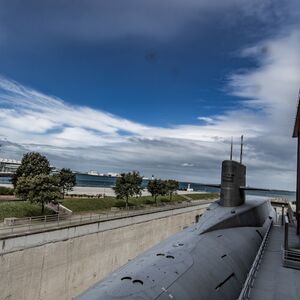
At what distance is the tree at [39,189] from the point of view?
2961 cm

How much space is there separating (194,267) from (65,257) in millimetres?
A: 15214

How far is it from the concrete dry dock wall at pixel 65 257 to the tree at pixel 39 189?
492 cm

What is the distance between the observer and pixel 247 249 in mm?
18156

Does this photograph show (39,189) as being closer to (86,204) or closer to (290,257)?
(86,204)

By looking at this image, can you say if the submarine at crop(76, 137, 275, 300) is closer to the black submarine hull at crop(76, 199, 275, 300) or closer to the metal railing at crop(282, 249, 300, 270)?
the black submarine hull at crop(76, 199, 275, 300)

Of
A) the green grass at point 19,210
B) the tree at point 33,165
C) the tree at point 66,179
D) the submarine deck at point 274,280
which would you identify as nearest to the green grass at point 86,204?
the tree at point 33,165

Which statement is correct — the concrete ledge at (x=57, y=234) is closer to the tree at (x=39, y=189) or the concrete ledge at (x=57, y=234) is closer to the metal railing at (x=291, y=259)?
the tree at (x=39, y=189)

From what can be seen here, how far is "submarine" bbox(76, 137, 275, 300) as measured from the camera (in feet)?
30.0

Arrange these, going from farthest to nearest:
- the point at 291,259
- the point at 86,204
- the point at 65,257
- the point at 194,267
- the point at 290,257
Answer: the point at 86,204 → the point at 65,257 → the point at 290,257 → the point at 291,259 → the point at 194,267

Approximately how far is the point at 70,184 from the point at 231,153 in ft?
103

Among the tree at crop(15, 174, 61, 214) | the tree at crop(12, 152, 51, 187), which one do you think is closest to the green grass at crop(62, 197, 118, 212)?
the tree at crop(12, 152, 51, 187)

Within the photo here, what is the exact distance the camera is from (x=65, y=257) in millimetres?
24406

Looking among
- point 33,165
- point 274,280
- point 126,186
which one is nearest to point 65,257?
point 274,280

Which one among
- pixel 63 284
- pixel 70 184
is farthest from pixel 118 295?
pixel 70 184
